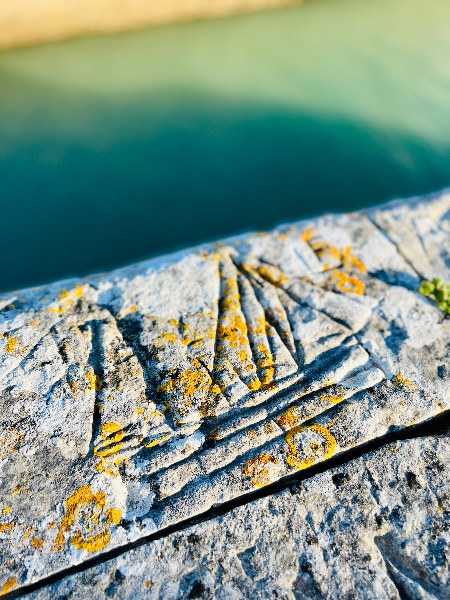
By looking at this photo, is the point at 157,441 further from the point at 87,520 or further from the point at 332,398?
the point at 332,398

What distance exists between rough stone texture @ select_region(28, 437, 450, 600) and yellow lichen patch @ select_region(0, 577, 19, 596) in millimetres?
85

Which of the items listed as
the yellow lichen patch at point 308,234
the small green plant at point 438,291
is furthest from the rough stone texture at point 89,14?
the small green plant at point 438,291

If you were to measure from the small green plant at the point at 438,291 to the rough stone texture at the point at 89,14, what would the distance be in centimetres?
578

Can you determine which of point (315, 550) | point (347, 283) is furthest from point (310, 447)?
point (347, 283)

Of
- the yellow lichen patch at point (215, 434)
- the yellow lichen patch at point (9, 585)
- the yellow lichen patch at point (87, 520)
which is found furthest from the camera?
the yellow lichen patch at point (215, 434)

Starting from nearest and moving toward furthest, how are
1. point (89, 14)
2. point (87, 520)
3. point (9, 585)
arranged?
point (9, 585) < point (87, 520) < point (89, 14)

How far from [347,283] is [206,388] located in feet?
3.83

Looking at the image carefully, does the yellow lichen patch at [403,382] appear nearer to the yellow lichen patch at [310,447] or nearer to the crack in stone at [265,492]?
the crack in stone at [265,492]

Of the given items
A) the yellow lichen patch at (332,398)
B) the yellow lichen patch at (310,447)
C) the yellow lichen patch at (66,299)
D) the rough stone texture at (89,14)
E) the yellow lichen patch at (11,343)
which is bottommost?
the yellow lichen patch at (310,447)

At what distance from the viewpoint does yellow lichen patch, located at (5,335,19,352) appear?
2.30m

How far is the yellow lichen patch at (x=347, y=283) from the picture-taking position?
112 inches

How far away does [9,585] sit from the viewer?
1691mm

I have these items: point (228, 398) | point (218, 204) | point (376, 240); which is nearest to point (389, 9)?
point (218, 204)

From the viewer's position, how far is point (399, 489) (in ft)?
6.68
